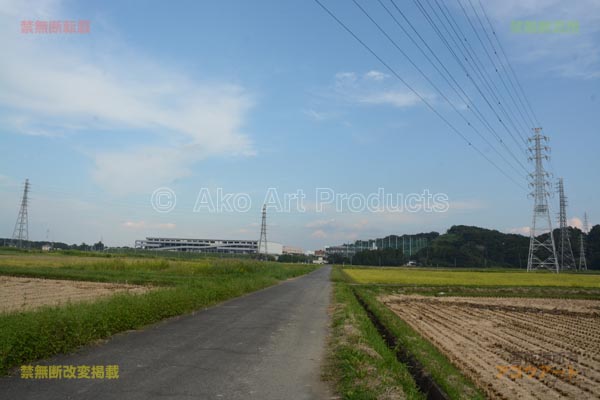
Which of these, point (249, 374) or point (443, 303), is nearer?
point (249, 374)

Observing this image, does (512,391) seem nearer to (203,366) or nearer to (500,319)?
(203,366)

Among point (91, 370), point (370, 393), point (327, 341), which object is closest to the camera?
point (370, 393)

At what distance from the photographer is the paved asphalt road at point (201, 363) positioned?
611cm

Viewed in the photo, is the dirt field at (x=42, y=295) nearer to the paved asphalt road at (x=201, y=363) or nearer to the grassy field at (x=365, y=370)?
the paved asphalt road at (x=201, y=363)

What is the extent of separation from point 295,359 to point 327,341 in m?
2.34

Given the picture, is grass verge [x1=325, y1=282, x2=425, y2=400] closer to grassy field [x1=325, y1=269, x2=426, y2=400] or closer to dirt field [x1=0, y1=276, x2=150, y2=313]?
grassy field [x1=325, y1=269, x2=426, y2=400]

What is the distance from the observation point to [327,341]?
35.6ft

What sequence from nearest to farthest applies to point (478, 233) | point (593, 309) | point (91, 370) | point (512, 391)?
point (91, 370) < point (512, 391) < point (593, 309) < point (478, 233)

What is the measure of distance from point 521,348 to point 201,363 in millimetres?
8853

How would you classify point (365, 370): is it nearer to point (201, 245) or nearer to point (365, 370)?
point (365, 370)

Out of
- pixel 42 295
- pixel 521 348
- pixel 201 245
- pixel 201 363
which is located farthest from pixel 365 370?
pixel 201 245

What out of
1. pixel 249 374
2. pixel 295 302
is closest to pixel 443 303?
pixel 295 302

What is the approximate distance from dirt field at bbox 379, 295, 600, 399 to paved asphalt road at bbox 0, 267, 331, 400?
131 inches

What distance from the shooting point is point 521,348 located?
39.3 feet
